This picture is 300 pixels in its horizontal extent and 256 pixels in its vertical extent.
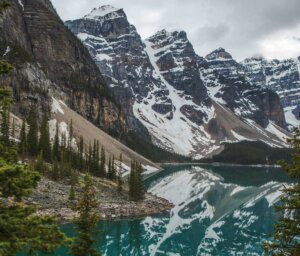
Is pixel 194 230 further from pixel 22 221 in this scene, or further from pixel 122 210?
pixel 22 221

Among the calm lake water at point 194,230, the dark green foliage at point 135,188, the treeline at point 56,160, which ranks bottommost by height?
the calm lake water at point 194,230

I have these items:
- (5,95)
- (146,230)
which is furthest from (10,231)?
(146,230)

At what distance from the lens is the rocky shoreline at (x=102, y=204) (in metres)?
57.2

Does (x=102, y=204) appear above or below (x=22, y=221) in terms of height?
below

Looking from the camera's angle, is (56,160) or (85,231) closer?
(85,231)

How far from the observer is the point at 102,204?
2657 inches

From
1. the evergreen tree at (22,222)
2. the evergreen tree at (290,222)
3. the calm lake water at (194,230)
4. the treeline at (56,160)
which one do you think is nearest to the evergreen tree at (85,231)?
the evergreen tree at (22,222)

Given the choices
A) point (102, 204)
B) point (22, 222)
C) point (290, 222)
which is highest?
point (22, 222)

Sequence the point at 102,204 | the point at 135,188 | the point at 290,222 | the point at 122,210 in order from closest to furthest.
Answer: the point at 290,222 < the point at 122,210 < the point at 102,204 < the point at 135,188

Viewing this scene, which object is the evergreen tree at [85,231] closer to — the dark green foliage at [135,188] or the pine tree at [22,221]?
the pine tree at [22,221]

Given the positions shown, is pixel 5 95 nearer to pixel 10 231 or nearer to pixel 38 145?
pixel 10 231

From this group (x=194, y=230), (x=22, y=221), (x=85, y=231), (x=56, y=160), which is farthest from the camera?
(x=56, y=160)

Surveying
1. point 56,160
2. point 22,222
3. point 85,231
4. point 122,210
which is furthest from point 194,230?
point 22,222

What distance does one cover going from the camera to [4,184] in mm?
10609
